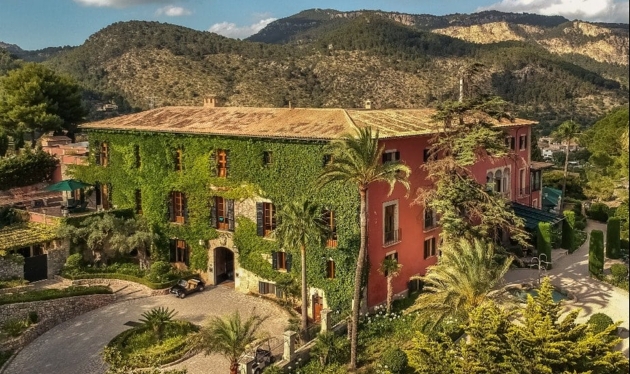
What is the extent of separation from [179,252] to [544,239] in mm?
23304

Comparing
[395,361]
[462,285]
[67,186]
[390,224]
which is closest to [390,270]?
[390,224]

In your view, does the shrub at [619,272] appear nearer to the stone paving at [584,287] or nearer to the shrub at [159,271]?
the stone paving at [584,287]

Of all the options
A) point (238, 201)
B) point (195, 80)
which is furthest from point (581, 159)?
point (238, 201)

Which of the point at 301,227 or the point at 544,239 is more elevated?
the point at 301,227

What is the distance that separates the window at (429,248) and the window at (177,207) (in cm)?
1527

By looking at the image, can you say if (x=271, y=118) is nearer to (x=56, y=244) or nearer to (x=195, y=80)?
(x=56, y=244)

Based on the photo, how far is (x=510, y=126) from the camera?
4003 cm

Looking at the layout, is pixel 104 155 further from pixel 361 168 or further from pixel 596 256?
pixel 596 256

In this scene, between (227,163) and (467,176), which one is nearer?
(467,176)

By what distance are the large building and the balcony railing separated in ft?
0.18

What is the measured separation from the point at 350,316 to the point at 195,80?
6736 cm

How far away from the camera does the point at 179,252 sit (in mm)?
35219

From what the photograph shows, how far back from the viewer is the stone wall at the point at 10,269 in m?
30.6

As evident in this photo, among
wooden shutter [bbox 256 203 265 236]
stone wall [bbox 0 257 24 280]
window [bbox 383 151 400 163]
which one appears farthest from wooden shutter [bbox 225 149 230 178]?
stone wall [bbox 0 257 24 280]
